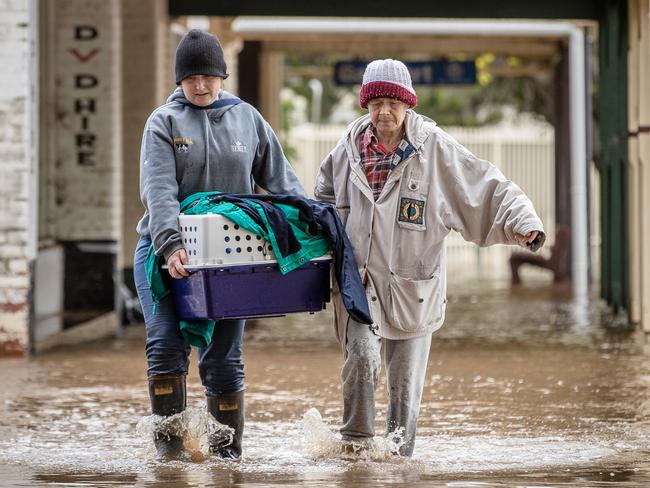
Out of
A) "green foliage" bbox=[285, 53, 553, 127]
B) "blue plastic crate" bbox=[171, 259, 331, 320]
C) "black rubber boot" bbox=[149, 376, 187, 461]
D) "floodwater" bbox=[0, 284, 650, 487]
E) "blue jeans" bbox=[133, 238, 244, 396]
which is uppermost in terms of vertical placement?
"green foliage" bbox=[285, 53, 553, 127]

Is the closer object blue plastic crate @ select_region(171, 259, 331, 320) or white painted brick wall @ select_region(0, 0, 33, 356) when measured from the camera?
blue plastic crate @ select_region(171, 259, 331, 320)

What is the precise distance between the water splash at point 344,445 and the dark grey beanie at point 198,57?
1.65 m

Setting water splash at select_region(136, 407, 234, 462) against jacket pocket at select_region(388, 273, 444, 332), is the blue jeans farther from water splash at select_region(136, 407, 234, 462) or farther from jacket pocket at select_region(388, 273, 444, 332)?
jacket pocket at select_region(388, 273, 444, 332)

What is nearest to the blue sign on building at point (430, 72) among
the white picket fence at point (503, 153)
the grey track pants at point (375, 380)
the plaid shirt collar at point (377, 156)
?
the white picket fence at point (503, 153)

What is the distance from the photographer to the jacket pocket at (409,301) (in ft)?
21.5

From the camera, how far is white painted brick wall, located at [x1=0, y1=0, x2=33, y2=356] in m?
11.1

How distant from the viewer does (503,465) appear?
657cm

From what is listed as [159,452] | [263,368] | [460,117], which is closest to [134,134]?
[263,368]

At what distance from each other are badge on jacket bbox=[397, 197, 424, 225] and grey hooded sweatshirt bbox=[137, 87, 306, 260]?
0.53 meters

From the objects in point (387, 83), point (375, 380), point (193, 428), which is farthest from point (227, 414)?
point (387, 83)

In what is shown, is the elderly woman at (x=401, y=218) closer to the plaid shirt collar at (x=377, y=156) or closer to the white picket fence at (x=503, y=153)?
the plaid shirt collar at (x=377, y=156)

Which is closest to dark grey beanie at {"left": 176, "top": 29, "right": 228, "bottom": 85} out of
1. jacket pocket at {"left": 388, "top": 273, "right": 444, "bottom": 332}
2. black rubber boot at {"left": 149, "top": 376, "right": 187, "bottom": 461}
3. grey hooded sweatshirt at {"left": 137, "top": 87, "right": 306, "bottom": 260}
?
grey hooded sweatshirt at {"left": 137, "top": 87, "right": 306, "bottom": 260}

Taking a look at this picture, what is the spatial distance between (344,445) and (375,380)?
0.34 metres

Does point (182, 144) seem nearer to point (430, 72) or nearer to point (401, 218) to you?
point (401, 218)
